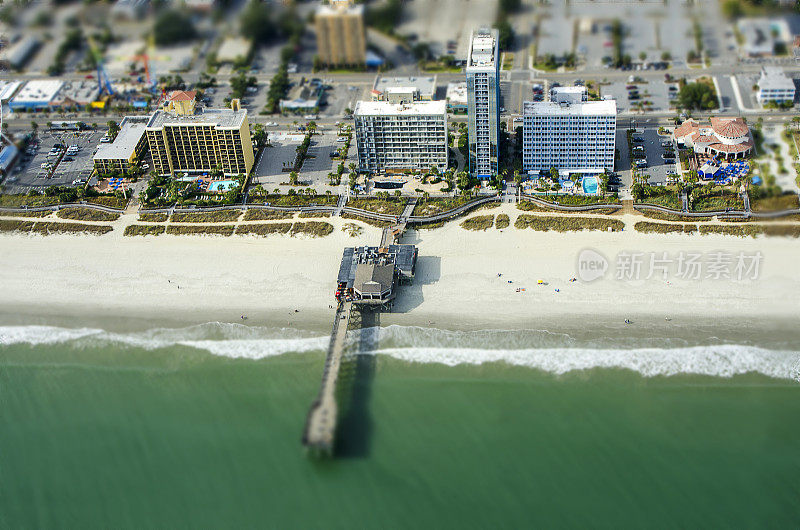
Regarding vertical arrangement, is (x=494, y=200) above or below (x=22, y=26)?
below

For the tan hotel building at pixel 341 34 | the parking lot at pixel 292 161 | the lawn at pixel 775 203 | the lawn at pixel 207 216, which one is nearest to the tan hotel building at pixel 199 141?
the parking lot at pixel 292 161

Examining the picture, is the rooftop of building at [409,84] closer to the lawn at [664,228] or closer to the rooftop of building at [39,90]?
the lawn at [664,228]

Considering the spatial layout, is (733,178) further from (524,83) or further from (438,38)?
(438,38)

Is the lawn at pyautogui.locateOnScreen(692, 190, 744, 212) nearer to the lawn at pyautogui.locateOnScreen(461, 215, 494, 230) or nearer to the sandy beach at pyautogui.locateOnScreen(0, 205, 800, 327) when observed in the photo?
the sandy beach at pyautogui.locateOnScreen(0, 205, 800, 327)

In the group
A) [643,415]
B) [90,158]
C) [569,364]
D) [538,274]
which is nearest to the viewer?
[643,415]

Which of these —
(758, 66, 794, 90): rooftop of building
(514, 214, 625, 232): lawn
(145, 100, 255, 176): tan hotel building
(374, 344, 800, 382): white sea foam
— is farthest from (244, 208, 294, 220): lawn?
(758, 66, 794, 90): rooftop of building

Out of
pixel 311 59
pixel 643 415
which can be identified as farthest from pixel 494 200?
pixel 311 59
